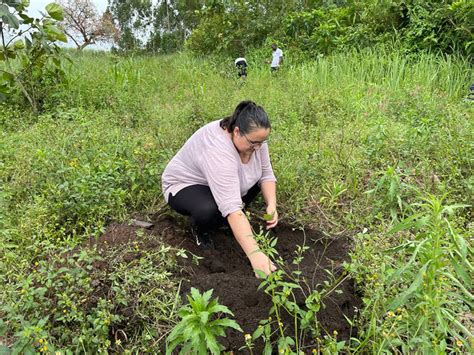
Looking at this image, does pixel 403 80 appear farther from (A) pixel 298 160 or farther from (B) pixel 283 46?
(B) pixel 283 46

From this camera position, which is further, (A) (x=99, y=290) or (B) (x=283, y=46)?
(B) (x=283, y=46)

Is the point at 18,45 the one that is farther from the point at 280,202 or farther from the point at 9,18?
the point at 280,202

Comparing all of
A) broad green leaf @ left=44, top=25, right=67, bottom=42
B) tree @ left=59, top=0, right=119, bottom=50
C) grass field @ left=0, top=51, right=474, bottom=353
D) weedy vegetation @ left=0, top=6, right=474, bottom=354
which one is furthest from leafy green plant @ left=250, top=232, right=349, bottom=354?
tree @ left=59, top=0, right=119, bottom=50

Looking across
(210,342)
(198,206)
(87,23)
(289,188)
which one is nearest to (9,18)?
(198,206)

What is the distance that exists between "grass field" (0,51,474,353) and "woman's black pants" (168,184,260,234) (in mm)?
318

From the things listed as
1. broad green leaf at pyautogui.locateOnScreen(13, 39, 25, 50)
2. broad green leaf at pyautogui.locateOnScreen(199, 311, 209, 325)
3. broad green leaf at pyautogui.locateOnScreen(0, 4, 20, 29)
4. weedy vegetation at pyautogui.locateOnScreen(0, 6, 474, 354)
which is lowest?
weedy vegetation at pyautogui.locateOnScreen(0, 6, 474, 354)

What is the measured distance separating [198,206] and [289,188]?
2.72ft

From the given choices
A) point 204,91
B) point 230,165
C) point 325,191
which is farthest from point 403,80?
point 230,165

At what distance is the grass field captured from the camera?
1.71 metres

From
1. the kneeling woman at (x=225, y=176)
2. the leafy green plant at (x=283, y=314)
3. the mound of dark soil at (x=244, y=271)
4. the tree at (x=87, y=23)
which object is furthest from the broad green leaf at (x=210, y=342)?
the tree at (x=87, y=23)

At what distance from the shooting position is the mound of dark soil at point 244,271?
76.0 inches

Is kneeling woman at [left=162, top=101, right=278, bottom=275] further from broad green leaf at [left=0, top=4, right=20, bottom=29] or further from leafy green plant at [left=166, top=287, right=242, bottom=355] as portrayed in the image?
broad green leaf at [left=0, top=4, right=20, bottom=29]

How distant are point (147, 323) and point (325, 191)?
1701 millimetres

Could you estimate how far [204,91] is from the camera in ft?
20.0
